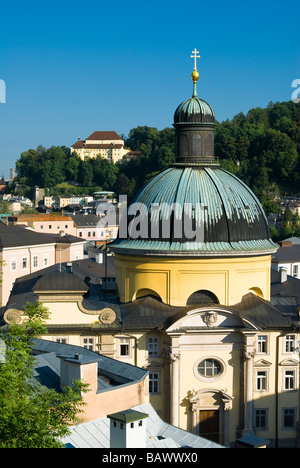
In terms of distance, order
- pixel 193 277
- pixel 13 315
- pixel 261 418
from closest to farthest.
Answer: pixel 13 315, pixel 261 418, pixel 193 277

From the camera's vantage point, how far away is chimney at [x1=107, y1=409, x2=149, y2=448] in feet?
71.6

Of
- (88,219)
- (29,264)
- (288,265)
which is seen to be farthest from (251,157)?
(29,264)

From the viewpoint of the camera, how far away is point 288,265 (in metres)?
82.5

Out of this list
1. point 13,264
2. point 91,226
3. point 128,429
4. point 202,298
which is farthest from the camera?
point 91,226

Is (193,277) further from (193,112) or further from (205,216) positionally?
(193,112)

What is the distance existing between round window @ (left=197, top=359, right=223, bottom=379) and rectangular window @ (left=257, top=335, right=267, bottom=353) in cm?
208

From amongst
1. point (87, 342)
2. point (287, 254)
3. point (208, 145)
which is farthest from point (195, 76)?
point (287, 254)

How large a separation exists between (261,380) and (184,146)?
39.3ft

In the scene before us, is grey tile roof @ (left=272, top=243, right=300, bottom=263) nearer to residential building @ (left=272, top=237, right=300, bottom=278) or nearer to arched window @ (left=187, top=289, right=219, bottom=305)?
residential building @ (left=272, top=237, right=300, bottom=278)

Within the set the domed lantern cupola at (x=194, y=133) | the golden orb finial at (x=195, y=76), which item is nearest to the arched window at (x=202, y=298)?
the domed lantern cupola at (x=194, y=133)

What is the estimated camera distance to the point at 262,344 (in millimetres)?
42312

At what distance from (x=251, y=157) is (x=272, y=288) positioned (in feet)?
335

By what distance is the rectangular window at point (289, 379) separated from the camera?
42531 millimetres

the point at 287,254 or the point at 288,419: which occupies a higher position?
the point at 287,254
